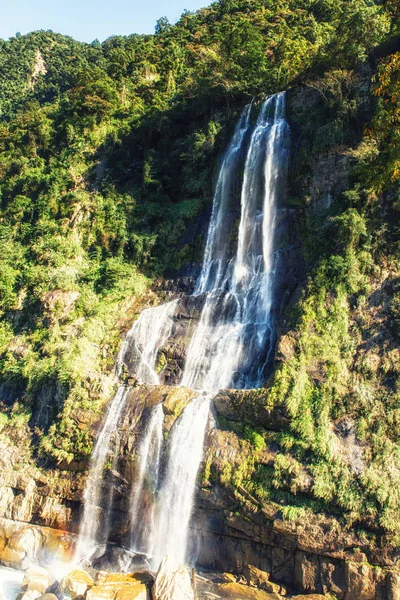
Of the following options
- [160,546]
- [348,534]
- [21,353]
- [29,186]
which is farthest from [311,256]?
[29,186]

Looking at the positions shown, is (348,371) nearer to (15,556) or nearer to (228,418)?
(228,418)

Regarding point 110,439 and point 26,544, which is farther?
point 110,439

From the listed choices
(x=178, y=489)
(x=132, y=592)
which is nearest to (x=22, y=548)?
(x=132, y=592)

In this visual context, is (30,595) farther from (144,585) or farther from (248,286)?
(248,286)

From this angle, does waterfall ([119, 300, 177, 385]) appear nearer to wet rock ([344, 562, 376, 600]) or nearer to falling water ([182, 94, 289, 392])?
falling water ([182, 94, 289, 392])

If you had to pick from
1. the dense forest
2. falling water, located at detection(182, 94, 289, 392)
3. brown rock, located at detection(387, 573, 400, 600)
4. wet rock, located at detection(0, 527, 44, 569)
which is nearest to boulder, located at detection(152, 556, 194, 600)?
the dense forest

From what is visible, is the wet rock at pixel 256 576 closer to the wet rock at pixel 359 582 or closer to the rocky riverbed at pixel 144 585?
the rocky riverbed at pixel 144 585
